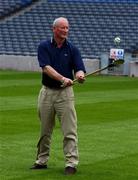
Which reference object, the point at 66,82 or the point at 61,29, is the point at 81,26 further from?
the point at 66,82

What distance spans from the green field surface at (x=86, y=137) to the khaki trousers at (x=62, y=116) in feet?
1.08

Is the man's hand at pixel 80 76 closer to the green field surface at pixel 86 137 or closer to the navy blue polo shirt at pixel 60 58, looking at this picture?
the navy blue polo shirt at pixel 60 58

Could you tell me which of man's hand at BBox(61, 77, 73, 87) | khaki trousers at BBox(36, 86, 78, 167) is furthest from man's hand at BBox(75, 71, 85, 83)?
khaki trousers at BBox(36, 86, 78, 167)

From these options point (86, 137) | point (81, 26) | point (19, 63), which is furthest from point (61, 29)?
point (81, 26)

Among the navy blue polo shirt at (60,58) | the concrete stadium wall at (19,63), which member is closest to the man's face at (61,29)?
the navy blue polo shirt at (60,58)

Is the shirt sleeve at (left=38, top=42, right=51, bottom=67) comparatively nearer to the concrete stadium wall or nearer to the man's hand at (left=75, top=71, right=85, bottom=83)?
the man's hand at (left=75, top=71, right=85, bottom=83)

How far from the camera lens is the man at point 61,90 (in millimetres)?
9617

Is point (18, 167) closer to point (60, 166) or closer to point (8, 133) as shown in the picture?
point (60, 166)

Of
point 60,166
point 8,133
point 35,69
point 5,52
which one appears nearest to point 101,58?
point 35,69

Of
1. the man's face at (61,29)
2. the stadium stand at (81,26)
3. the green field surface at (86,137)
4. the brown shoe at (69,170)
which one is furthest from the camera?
the stadium stand at (81,26)

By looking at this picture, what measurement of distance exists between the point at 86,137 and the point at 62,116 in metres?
3.94

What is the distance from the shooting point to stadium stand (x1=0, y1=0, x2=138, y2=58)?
42.4m

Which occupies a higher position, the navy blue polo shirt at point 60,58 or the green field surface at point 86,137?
the navy blue polo shirt at point 60,58

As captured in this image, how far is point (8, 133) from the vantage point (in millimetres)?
13906
